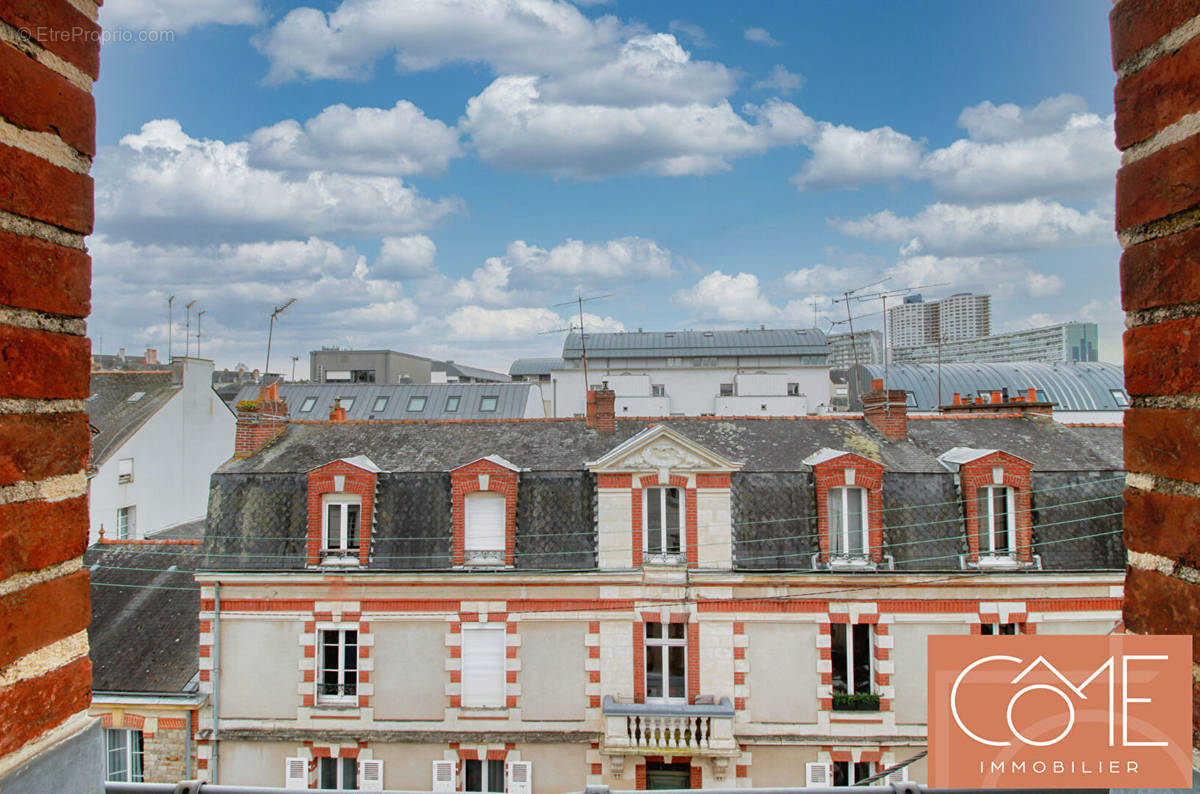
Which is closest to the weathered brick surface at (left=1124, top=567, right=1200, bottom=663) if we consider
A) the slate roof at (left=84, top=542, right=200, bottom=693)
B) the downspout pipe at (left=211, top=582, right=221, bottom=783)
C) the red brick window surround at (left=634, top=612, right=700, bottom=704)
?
the red brick window surround at (left=634, top=612, right=700, bottom=704)

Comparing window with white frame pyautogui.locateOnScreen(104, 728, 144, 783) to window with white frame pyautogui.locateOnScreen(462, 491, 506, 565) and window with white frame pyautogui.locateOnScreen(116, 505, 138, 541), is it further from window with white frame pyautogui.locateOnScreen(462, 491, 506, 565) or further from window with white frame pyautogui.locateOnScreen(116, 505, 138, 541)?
window with white frame pyautogui.locateOnScreen(116, 505, 138, 541)

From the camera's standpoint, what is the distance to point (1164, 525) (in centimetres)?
181

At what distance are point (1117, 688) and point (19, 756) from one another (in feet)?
9.03

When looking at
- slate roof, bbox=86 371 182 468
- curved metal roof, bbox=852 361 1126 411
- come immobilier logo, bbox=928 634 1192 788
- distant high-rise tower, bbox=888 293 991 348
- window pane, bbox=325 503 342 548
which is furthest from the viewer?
distant high-rise tower, bbox=888 293 991 348

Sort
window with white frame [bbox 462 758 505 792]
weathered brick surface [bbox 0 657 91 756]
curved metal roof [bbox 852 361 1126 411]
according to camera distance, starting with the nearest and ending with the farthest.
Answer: weathered brick surface [bbox 0 657 91 756]
window with white frame [bbox 462 758 505 792]
curved metal roof [bbox 852 361 1126 411]

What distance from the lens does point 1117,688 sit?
213cm

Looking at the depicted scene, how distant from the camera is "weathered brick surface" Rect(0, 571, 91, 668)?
5.15 feet

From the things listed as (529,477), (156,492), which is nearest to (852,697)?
(529,477)

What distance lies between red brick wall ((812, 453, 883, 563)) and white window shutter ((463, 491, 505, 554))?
635 cm

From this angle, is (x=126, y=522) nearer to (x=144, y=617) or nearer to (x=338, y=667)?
(x=144, y=617)

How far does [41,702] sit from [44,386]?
2.29ft

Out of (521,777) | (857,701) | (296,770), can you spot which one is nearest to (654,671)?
(521,777)

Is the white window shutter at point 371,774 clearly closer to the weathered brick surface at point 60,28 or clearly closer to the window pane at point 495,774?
the window pane at point 495,774

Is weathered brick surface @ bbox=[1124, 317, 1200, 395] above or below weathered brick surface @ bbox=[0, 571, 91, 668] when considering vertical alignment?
above
